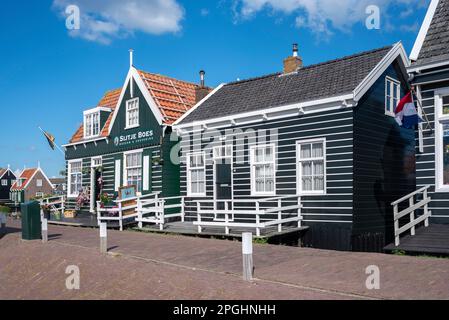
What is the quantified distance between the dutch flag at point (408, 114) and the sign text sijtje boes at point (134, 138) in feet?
38.7

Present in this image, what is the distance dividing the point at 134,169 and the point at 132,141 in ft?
4.37

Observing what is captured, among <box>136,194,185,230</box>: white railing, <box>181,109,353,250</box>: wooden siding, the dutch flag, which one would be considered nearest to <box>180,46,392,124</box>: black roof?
<box>181,109,353,250</box>: wooden siding

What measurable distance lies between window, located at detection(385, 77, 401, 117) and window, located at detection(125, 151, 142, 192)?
11.2 meters

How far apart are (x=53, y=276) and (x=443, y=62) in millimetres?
11094

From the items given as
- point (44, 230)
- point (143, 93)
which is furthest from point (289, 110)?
point (44, 230)

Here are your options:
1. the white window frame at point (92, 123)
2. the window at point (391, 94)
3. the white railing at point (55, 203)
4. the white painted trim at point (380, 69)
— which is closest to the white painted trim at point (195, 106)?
the white window frame at point (92, 123)

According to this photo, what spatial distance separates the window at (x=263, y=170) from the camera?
16953 millimetres

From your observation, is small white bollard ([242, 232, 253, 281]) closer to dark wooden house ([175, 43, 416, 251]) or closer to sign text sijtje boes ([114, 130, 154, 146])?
dark wooden house ([175, 43, 416, 251])

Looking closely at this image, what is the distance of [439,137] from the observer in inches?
495

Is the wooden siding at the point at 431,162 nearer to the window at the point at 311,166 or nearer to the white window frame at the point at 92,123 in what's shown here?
the window at the point at 311,166

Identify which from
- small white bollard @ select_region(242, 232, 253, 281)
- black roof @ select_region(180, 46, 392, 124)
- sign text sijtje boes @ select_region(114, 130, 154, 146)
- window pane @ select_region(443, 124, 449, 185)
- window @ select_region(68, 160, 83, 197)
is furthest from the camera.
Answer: window @ select_region(68, 160, 83, 197)

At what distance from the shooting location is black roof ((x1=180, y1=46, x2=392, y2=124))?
15.8 metres

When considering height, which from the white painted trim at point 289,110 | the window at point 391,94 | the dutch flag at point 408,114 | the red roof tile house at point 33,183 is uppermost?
the window at point 391,94

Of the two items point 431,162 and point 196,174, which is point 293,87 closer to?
point 196,174
